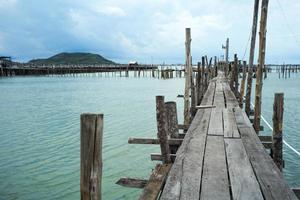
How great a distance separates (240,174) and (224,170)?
0.23 metres

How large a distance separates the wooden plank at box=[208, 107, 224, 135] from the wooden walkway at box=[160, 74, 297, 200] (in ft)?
0.07

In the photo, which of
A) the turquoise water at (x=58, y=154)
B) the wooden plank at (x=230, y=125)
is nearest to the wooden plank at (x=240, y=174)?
the wooden plank at (x=230, y=125)

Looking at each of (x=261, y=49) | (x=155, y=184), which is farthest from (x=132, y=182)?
(x=261, y=49)

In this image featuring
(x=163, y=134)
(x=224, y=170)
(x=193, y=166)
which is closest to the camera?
(x=224, y=170)

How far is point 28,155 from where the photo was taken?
10.8 m

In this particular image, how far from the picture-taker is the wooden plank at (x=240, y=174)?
133 inches

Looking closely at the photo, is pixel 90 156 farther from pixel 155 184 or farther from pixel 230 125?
pixel 230 125

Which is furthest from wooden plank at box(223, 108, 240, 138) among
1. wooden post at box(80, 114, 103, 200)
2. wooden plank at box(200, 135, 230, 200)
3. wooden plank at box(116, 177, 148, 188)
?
wooden post at box(80, 114, 103, 200)

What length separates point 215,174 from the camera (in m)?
Result: 3.93

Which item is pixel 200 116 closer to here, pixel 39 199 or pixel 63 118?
pixel 39 199

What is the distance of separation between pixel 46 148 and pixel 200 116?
6.62 m

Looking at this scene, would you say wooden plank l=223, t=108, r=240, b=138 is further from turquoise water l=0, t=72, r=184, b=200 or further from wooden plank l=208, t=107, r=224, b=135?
turquoise water l=0, t=72, r=184, b=200

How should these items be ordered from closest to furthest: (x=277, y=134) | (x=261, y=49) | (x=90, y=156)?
(x=90, y=156) < (x=277, y=134) < (x=261, y=49)

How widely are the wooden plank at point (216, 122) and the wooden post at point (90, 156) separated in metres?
3.71
